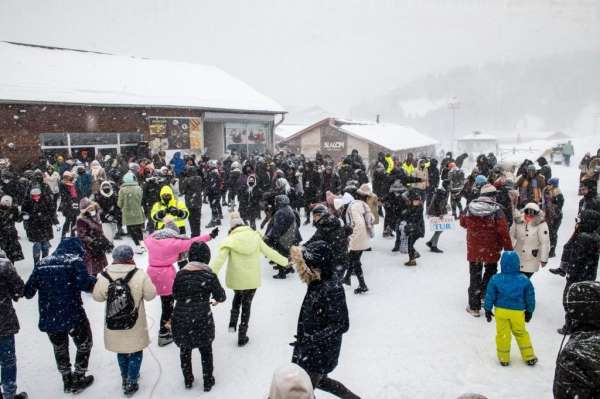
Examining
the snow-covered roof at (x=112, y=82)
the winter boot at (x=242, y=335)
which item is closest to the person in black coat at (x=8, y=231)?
the winter boot at (x=242, y=335)

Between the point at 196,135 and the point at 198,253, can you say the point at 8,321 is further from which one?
the point at 196,135

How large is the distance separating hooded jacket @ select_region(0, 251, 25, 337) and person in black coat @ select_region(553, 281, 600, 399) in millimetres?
4588

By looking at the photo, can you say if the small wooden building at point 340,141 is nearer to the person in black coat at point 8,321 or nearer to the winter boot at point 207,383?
the winter boot at point 207,383

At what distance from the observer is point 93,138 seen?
55.6 ft

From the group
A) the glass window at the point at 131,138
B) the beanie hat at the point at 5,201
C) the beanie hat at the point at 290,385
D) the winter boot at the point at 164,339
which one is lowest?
the winter boot at the point at 164,339

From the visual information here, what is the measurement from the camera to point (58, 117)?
15898 mm

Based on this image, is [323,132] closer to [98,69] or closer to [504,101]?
[98,69]

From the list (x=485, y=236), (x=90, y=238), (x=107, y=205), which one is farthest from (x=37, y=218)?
(x=485, y=236)

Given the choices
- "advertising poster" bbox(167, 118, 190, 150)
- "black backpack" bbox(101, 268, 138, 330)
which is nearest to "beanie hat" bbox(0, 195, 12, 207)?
"black backpack" bbox(101, 268, 138, 330)

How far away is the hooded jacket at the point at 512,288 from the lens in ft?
14.1

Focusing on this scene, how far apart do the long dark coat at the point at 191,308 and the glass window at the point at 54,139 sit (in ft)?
49.5

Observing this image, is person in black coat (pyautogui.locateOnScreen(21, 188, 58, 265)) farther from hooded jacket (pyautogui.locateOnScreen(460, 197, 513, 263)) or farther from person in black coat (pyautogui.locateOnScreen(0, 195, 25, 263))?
hooded jacket (pyautogui.locateOnScreen(460, 197, 513, 263))

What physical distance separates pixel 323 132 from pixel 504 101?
13901 centimetres

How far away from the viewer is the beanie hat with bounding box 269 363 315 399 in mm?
1924
